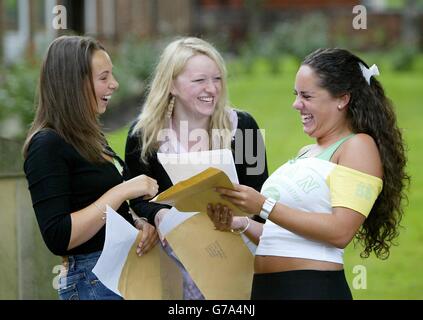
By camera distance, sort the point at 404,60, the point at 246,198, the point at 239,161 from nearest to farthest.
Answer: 1. the point at 246,198
2. the point at 239,161
3. the point at 404,60

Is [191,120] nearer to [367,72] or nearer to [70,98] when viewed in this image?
[70,98]

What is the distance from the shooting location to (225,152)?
2.88m

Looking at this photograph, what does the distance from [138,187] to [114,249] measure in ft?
0.72

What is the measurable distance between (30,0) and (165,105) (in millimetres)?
14073

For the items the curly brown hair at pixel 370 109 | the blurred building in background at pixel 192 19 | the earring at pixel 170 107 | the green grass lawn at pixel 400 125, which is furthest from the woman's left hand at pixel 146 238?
the blurred building in background at pixel 192 19

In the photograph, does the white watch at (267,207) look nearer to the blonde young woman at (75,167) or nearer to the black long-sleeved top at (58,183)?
the blonde young woman at (75,167)

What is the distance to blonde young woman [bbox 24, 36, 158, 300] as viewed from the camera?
2.78m

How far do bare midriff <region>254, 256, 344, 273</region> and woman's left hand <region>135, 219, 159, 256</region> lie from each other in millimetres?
411

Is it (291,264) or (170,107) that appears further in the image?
(170,107)

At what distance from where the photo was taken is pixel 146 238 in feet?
9.98

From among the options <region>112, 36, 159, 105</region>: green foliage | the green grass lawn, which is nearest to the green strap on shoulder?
the green grass lawn

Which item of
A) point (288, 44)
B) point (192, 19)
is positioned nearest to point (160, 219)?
point (288, 44)
